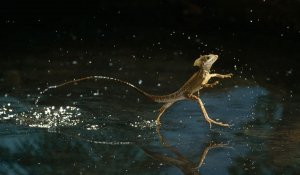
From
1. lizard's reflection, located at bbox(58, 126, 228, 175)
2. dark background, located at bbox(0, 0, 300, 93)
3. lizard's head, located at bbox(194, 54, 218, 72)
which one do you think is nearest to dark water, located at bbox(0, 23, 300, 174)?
lizard's reflection, located at bbox(58, 126, 228, 175)

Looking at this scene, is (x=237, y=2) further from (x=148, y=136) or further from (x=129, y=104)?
(x=148, y=136)

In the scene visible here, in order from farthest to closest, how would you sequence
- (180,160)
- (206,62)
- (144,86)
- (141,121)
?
1. (144,86)
2. (141,121)
3. (206,62)
4. (180,160)

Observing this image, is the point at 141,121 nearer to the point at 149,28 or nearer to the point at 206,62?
the point at 206,62

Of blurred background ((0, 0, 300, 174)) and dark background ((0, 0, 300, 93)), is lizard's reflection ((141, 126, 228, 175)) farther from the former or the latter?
dark background ((0, 0, 300, 93))

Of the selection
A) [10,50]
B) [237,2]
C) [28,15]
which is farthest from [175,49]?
[28,15]

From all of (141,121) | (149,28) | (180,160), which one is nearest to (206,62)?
(141,121)
